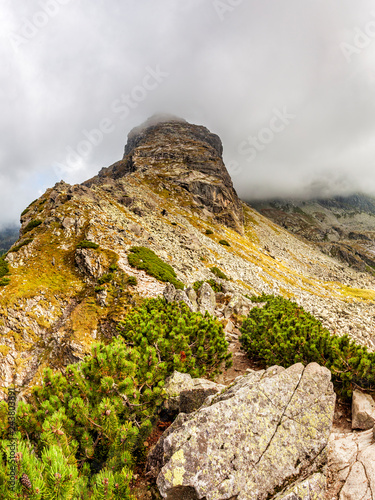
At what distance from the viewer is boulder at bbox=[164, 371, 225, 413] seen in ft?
25.3

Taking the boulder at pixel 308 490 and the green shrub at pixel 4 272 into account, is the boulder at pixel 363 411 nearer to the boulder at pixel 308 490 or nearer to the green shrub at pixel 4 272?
the boulder at pixel 308 490

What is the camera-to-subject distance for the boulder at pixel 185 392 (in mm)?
7715

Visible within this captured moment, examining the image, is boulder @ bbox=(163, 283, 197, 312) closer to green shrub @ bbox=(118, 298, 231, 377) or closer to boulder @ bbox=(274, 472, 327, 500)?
green shrub @ bbox=(118, 298, 231, 377)

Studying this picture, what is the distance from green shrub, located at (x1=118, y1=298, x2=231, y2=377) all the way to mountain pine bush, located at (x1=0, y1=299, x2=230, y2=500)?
57mm

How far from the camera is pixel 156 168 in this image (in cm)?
10912

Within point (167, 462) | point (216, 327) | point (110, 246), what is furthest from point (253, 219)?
point (167, 462)

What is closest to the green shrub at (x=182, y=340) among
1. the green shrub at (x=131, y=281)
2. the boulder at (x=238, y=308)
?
the green shrub at (x=131, y=281)

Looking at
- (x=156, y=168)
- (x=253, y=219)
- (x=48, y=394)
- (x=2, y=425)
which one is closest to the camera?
(x=2, y=425)

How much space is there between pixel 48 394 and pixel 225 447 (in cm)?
517

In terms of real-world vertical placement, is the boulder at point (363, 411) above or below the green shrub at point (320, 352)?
below

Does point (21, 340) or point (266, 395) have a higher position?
point (21, 340)

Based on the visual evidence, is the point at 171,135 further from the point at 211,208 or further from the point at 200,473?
the point at 200,473

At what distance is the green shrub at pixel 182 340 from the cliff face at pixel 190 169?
7822cm

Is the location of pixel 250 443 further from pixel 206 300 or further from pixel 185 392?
pixel 206 300
